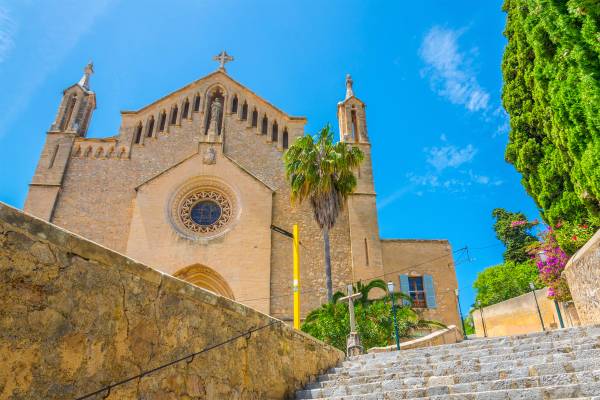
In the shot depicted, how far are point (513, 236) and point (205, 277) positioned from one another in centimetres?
3210

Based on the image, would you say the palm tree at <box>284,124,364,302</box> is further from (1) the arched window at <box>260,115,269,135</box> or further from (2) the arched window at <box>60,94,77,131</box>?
(2) the arched window at <box>60,94,77,131</box>

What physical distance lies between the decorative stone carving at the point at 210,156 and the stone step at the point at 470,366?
48.0 ft

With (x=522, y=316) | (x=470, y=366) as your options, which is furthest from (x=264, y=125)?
(x=470, y=366)

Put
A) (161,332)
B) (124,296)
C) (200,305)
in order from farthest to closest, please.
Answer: (200,305)
(161,332)
(124,296)

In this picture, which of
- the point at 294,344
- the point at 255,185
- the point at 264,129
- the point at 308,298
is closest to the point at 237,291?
the point at 308,298

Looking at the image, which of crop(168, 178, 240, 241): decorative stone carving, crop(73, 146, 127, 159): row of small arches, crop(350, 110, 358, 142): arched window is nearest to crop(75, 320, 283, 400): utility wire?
crop(168, 178, 240, 241): decorative stone carving

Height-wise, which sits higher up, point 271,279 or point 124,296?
point 271,279

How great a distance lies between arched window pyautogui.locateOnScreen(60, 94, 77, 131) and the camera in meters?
20.8

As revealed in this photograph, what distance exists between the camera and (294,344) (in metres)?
5.69

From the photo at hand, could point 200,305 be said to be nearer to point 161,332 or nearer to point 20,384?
point 161,332

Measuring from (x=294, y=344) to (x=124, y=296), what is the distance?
3071 millimetres

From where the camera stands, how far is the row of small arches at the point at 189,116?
2098 centimetres

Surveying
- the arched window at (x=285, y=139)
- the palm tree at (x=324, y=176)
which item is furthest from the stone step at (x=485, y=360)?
the arched window at (x=285, y=139)

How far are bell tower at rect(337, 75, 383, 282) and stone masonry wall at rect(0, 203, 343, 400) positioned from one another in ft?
45.6
